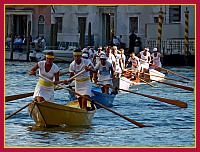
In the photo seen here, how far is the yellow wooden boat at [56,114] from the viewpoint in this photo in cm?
1190

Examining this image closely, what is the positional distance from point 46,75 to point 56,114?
725 mm

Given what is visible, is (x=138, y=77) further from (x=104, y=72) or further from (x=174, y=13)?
(x=174, y=13)

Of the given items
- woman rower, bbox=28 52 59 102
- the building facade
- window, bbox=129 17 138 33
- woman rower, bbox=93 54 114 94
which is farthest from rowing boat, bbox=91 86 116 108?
window, bbox=129 17 138 33

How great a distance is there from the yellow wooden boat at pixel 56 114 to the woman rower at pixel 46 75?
141mm

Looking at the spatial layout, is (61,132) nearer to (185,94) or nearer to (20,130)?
(20,130)

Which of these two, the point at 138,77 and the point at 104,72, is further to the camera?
the point at 138,77

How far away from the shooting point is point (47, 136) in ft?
38.5

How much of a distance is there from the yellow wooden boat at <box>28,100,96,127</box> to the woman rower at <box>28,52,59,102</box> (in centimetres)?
14

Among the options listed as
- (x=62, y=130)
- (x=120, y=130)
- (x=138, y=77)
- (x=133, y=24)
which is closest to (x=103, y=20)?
(x=133, y=24)

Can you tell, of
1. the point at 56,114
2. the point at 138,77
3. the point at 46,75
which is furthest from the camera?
the point at 138,77

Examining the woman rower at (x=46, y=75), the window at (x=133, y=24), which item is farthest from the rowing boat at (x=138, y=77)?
the window at (x=133, y=24)

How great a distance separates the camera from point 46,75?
38.7ft

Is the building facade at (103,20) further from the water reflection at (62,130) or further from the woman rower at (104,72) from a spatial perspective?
the water reflection at (62,130)

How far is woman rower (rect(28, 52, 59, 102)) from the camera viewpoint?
1173 centimetres
